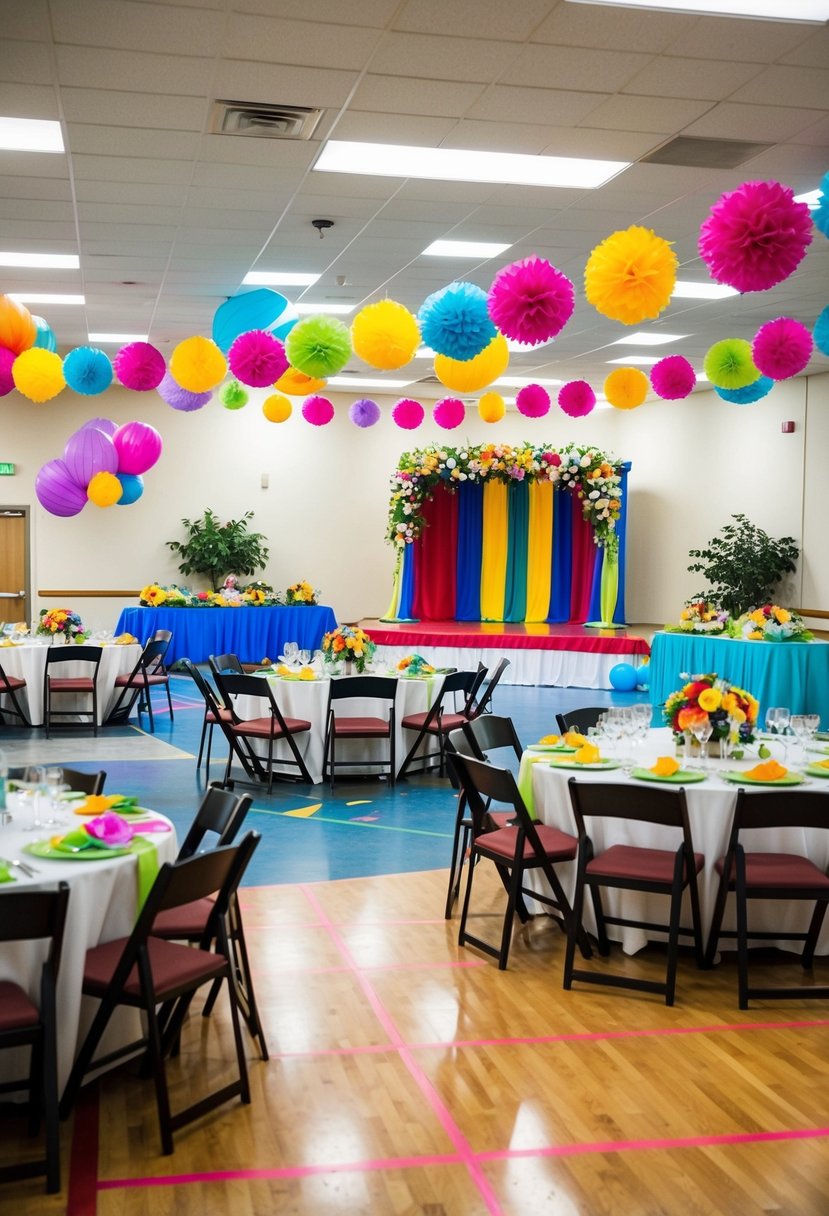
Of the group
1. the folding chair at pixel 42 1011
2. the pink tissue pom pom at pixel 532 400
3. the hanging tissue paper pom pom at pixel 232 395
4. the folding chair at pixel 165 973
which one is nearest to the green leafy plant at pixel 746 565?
the pink tissue pom pom at pixel 532 400

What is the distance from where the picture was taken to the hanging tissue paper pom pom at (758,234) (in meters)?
5.15

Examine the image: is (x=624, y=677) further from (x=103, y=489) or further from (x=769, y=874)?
(x=769, y=874)

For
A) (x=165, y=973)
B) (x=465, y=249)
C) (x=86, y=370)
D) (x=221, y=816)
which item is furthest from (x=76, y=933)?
(x=86, y=370)

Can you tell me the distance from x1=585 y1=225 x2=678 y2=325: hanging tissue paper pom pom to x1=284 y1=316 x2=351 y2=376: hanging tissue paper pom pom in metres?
2.42

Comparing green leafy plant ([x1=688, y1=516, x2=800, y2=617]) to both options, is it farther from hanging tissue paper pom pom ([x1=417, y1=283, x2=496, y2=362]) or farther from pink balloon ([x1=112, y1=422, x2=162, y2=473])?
hanging tissue paper pom pom ([x1=417, y1=283, x2=496, y2=362])

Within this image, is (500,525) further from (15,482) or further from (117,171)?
(117,171)

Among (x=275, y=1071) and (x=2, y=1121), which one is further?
(x=275, y=1071)

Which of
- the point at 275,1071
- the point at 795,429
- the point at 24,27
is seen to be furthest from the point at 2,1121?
the point at 795,429

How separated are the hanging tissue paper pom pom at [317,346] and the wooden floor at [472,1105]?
4.27 meters

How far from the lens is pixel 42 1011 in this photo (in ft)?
9.98

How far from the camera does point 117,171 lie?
7152mm

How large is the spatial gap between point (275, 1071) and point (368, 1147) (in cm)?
60

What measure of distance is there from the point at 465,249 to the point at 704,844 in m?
5.91

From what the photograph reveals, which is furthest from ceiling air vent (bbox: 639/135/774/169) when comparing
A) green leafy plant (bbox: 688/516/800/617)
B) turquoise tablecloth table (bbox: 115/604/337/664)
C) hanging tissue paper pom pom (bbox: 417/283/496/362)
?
turquoise tablecloth table (bbox: 115/604/337/664)
